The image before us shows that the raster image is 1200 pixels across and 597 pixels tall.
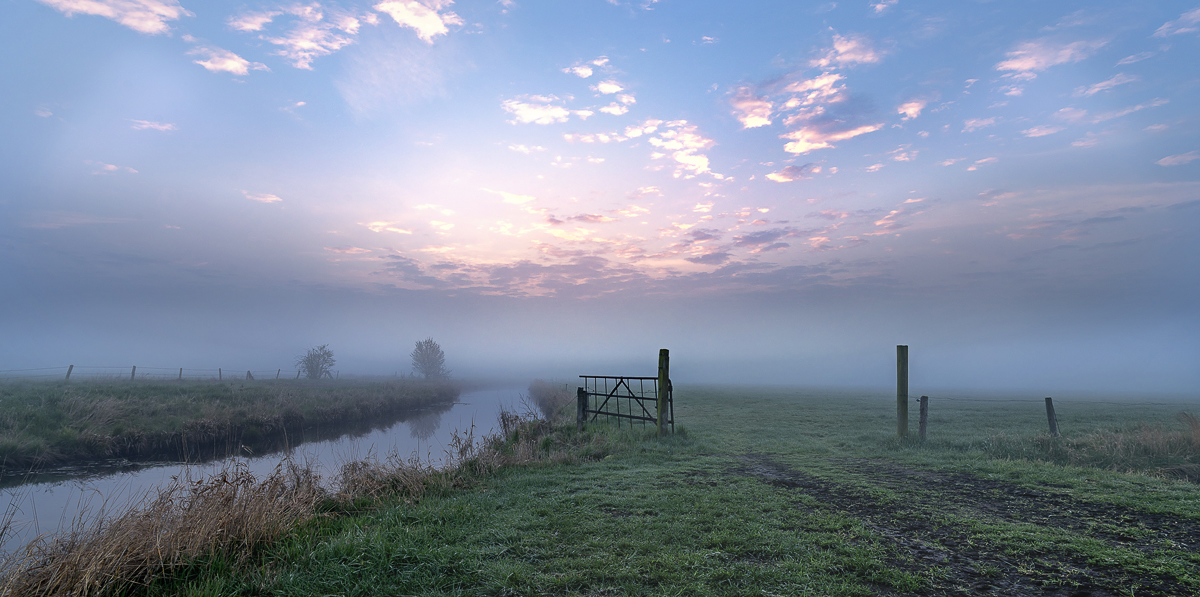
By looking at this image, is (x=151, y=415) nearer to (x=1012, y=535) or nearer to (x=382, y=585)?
(x=382, y=585)

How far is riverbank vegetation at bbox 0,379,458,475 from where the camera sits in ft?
53.0

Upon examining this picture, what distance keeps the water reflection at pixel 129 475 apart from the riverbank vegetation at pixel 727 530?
1.66m

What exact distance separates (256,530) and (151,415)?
2062 centimetres

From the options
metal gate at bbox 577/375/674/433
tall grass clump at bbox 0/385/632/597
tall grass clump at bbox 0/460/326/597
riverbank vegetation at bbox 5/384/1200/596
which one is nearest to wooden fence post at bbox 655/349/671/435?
metal gate at bbox 577/375/674/433

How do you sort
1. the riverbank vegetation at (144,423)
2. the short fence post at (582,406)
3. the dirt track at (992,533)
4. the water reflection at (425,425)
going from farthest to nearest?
the water reflection at (425,425)
the short fence post at (582,406)
the riverbank vegetation at (144,423)
the dirt track at (992,533)

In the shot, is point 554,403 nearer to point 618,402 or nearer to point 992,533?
point 618,402

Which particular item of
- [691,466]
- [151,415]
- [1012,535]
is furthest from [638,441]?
[151,415]

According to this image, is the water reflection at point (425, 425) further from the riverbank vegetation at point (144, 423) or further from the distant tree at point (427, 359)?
the distant tree at point (427, 359)

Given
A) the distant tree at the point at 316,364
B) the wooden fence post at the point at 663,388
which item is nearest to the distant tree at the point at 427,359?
the distant tree at the point at 316,364

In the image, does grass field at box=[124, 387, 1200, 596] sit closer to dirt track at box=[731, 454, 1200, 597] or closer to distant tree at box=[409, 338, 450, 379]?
dirt track at box=[731, 454, 1200, 597]

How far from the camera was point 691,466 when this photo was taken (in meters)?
11.3

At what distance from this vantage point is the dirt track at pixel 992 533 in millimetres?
4797

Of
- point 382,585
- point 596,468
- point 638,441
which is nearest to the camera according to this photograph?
point 382,585

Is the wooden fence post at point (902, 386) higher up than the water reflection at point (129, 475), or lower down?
higher up
